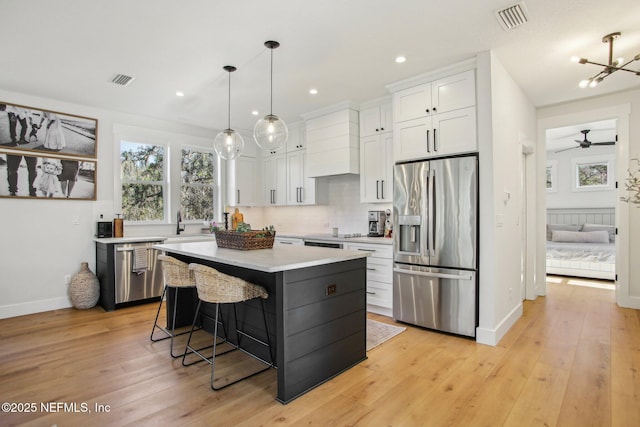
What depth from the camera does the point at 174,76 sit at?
3.63 m

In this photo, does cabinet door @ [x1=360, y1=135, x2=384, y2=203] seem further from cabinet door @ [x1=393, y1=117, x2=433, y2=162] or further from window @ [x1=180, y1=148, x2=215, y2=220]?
window @ [x1=180, y1=148, x2=215, y2=220]

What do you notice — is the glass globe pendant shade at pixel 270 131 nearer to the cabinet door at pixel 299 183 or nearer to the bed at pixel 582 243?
the cabinet door at pixel 299 183

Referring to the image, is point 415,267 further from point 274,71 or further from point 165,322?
point 165,322

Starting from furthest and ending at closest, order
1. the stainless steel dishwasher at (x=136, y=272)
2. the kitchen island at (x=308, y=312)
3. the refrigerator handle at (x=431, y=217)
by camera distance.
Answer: the stainless steel dishwasher at (x=136, y=272) < the refrigerator handle at (x=431, y=217) < the kitchen island at (x=308, y=312)

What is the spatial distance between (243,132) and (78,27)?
346cm

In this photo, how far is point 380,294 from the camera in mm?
3982

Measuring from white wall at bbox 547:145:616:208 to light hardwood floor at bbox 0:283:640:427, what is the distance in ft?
16.2

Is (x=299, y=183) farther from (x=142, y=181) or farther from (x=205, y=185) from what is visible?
(x=142, y=181)

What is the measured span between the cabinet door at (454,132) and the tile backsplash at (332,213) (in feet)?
4.45

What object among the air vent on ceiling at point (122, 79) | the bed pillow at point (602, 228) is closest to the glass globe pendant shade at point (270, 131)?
the air vent on ceiling at point (122, 79)

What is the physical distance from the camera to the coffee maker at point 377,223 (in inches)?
179

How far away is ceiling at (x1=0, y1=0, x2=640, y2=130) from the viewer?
2.45m

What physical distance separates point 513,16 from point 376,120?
2052 mm

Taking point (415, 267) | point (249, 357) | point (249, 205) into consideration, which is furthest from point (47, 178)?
point (415, 267)
